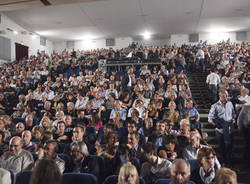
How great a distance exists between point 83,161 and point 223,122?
7.78 feet

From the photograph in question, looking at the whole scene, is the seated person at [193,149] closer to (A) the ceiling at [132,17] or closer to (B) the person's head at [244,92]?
(B) the person's head at [244,92]

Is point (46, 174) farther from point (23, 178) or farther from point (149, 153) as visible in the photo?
point (149, 153)

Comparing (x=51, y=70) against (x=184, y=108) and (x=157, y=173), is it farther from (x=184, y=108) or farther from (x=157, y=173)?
(x=157, y=173)

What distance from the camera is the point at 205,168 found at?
7.09 ft

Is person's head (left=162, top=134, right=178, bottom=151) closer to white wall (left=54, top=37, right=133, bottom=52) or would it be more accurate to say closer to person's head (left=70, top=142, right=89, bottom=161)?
person's head (left=70, top=142, right=89, bottom=161)

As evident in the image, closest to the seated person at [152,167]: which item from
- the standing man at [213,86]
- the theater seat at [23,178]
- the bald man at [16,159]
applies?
the theater seat at [23,178]

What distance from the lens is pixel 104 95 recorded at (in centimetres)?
600

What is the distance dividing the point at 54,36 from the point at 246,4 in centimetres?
1129

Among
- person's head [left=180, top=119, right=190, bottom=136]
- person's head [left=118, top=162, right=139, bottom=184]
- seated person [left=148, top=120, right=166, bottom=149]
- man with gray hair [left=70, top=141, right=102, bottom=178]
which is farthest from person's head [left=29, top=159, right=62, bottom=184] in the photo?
person's head [left=180, top=119, right=190, bottom=136]

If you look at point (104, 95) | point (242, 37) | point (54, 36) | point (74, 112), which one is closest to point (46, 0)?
point (74, 112)

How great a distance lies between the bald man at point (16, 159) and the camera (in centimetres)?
254

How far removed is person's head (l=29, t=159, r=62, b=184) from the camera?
1.37m

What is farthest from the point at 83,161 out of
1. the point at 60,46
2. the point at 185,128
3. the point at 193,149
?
the point at 60,46

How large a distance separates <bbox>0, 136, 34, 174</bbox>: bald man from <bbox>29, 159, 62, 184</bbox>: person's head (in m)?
1.29
